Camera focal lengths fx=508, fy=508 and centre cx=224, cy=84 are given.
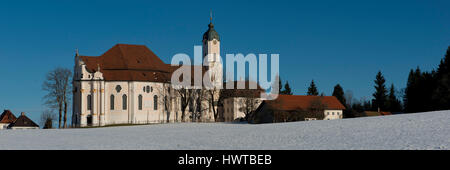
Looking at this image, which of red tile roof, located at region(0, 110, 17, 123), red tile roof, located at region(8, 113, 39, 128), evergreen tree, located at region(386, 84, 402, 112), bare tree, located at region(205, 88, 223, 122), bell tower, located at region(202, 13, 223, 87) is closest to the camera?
bare tree, located at region(205, 88, 223, 122)

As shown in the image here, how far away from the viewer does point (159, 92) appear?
2913 inches

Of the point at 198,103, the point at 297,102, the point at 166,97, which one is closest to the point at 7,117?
the point at 166,97

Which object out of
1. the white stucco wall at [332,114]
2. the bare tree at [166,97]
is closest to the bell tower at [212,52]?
the bare tree at [166,97]

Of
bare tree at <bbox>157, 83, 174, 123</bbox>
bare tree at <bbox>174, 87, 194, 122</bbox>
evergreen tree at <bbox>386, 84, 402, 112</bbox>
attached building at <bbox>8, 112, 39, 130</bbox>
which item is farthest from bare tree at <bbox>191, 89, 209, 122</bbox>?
evergreen tree at <bbox>386, 84, 402, 112</bbox>

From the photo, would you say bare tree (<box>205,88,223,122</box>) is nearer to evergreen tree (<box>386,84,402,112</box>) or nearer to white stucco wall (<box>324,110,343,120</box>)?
white stucco wall (<box>324,110,343,120</box>)

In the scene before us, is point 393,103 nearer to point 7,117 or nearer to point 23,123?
point 23,123

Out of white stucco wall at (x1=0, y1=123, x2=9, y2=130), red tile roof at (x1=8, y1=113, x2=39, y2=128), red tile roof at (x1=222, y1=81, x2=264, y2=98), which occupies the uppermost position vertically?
red tile roof at (x1=222, y1=81, x2=264, y2=98)

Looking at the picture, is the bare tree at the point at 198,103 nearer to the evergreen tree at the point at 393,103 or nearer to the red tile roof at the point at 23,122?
the red tile roof at the point at 23,122

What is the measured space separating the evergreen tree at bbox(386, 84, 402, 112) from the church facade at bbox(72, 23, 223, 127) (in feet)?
124

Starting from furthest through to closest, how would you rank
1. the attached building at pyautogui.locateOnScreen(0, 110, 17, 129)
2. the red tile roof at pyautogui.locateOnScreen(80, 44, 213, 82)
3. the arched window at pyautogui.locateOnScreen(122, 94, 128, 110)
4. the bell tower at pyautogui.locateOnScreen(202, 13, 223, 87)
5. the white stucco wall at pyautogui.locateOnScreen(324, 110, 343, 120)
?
the attached building at pyautogui.locateOnScreen(0, 110, 17, 129)
the bell tower at pyautogui.locateOnScreen(202, 13, 223, 87)
the white stucco wall at pyautogui.locateOnScreen(324, 110, 343, 120)
the red tile roof at pyautogui.locateOnScreen(80, 44, 213, 82)
the arched window at pyautogui.locateOnScreen(122, 94, 128, 110)

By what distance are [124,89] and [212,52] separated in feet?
64.3

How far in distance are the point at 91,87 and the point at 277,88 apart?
145 ft

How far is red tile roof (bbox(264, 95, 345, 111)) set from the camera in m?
72.6
